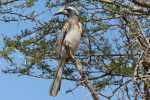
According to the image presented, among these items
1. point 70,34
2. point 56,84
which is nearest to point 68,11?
point 70,34

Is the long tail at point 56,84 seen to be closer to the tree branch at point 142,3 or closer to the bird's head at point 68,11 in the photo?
the bird's head at point 68,11

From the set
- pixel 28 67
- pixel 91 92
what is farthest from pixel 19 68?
pixel 91 92

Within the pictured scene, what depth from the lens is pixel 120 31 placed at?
7.07 m

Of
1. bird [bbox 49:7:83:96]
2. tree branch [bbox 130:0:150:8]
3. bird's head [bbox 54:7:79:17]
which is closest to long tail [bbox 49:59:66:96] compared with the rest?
bird [bbox 49:7:83:96]

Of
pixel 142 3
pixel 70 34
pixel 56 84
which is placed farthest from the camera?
pixel 142 3

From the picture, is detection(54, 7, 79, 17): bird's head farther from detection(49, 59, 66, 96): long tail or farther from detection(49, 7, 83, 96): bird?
detection(49, 59, 66, 96): long tail

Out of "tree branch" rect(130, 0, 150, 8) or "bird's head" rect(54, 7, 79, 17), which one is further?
"tree branch" rect(130, 0, 150, 8)

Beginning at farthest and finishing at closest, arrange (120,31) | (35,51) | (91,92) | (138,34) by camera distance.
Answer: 1. (35,51)
2. (120,31)
3. (138,34)
4. (91,92)

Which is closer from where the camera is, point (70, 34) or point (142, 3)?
point (70, 34)

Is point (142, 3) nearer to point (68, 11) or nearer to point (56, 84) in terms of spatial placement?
point (68, 11)

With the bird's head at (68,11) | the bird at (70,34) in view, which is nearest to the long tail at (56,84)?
the bird at (70,34)

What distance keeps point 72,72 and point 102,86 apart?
1.74 ft

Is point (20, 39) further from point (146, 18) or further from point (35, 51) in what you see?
point (146, 18)

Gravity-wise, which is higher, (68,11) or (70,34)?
(68,11)
